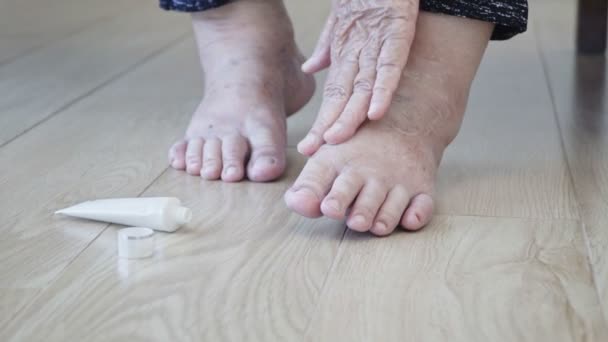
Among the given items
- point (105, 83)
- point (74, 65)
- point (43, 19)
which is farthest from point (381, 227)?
point (43, 19)

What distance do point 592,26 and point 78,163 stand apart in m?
1.20

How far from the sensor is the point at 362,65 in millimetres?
1067

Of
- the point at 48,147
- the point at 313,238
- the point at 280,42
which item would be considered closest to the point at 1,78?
the point at 48,147

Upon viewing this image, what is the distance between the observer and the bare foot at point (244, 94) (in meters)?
1.19

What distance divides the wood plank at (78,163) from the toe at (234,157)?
0.10 meters

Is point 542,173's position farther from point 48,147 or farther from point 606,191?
point 48,147

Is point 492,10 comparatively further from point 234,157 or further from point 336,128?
point 234,157

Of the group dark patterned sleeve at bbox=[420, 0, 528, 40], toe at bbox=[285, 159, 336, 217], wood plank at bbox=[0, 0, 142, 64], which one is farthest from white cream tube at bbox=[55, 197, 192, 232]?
wood plank at bbox=[0, 0, 142, 64]

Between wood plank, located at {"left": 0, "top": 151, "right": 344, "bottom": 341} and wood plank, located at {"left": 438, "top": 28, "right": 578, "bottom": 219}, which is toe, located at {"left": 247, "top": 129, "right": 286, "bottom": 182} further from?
wood plank, located at {"left": 438, "top": 28, "right": 578, "bottom": 219}

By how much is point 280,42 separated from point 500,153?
358 millimetres

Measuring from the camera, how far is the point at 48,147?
4.40 ft

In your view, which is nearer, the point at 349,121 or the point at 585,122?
the point at 349,121

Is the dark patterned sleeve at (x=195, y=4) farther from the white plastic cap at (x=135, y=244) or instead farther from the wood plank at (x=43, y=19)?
the wood plank at (x=43, y=19)

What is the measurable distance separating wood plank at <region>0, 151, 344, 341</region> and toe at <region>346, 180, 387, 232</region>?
0.10 feet
